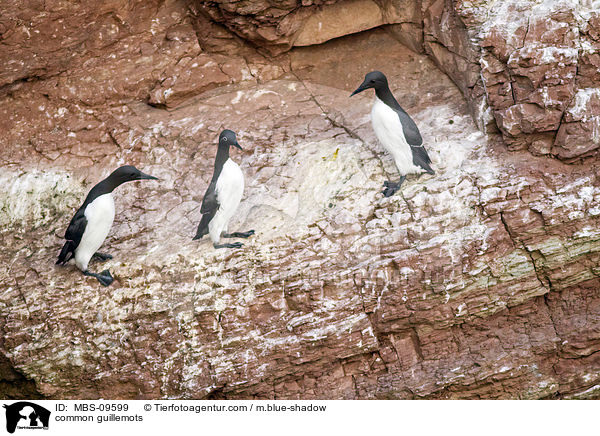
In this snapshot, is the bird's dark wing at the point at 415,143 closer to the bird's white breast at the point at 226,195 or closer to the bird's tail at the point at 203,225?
the bird's white breast at the point at 226,195

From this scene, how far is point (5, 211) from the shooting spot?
343 inches

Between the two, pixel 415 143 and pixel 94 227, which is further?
pixel 415 143

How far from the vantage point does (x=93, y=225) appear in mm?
7598

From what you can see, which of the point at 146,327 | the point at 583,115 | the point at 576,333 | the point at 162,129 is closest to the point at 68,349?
the point at 146,327

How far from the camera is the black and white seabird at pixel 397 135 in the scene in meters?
7.78

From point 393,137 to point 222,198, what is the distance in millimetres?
1920

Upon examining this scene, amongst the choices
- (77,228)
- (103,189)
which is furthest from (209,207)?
(77,228)

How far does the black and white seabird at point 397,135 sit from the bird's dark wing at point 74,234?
3122 millimetres

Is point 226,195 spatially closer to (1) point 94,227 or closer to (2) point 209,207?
(2) point 209,207

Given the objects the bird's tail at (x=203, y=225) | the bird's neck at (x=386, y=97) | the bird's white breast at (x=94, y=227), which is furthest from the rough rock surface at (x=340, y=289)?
the bird's neck at (x=386, y=97)

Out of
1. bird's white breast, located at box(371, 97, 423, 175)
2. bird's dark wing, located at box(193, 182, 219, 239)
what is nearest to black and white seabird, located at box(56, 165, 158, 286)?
bird's dark wing, located at box(193, 182, 219, 239)

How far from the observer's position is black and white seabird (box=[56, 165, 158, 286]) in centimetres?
761

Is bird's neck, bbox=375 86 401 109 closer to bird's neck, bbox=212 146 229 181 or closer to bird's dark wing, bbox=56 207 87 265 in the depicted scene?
bird's neck, bbox=212 146 229 181
